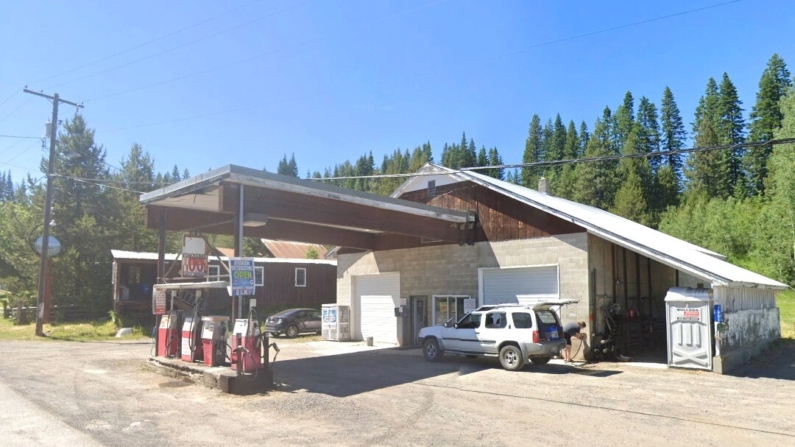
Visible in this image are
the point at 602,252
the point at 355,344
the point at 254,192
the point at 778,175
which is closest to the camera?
the point at 254,192

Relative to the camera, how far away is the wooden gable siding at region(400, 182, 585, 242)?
1889 centimetres

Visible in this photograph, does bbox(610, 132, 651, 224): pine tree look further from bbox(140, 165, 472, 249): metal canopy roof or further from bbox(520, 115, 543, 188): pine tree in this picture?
bbox(140, 165, 472, 249): metal canopy roof

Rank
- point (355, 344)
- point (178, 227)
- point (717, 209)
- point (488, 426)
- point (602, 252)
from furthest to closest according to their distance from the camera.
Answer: point (717, 209) → point (355, 344) → point (602, 252) → point (178, 227) → point (488, 426)

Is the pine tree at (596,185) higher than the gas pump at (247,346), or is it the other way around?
the pine tree at (596,185)

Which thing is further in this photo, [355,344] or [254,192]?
[355,344]

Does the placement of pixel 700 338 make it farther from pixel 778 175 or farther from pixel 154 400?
pixel 778 175

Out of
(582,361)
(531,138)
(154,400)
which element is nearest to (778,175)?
(582,361)

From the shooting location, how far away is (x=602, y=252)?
19.0 meters

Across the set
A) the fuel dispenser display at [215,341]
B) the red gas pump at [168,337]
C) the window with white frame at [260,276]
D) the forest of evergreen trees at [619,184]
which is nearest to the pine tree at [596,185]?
the forest of evergreen trees at [619,184]

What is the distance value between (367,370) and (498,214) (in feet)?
26.4

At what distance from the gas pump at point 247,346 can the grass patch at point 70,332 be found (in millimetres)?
18128

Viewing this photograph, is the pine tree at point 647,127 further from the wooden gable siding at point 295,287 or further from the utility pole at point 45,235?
the utility pole at point 45,235

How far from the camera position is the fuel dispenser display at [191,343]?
1417cm

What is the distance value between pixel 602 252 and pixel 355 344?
1055 cm
